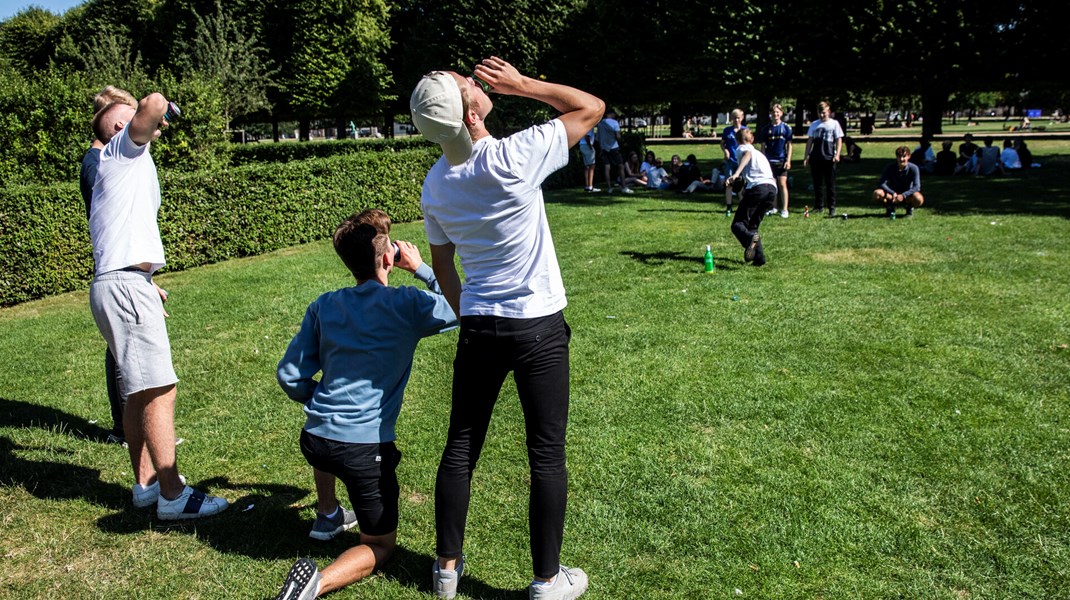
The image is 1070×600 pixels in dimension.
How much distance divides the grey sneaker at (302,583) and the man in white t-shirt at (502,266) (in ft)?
1.79

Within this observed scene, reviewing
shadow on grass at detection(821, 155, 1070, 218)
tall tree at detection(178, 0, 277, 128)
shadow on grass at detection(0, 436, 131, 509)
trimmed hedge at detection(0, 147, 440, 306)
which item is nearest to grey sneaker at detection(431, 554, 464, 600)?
shadow on grass at detection(0, 436, 131, 509)

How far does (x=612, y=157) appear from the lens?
58.3 ft

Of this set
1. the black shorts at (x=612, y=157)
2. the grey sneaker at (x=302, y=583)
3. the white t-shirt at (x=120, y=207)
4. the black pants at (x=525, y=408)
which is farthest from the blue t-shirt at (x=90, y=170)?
the black shorts at (x=612, y=157)

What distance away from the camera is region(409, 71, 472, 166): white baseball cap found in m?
2.51

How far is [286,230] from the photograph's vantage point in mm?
12391

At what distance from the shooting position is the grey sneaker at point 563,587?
9.87 feet

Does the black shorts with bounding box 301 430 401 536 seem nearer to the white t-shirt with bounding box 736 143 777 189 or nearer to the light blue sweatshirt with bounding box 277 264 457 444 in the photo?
the light blue sweatshirt with bounding box 277 264 457 444

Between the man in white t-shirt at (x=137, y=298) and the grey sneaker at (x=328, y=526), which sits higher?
the man in white t-shirt at (x=137, y=298)

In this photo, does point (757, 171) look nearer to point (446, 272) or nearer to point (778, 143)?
point (778, 143)

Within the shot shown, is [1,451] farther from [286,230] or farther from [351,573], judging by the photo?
[286,230]

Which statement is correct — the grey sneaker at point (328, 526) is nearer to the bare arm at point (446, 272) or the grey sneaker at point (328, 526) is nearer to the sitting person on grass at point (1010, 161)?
the bare arm at point (446, 272)

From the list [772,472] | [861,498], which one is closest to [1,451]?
[772,472]

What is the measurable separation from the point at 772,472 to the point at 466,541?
179cm

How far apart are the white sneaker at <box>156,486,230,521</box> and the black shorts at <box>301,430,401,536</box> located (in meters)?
1.15
